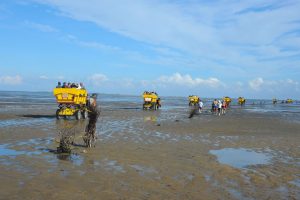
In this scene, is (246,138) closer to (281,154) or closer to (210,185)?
(281,154)

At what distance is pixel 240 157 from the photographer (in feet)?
41.6

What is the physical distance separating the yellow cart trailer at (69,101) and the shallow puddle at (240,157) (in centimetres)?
1244

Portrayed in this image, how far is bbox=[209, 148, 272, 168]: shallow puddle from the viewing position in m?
11.5

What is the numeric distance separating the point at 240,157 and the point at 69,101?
14.2 m

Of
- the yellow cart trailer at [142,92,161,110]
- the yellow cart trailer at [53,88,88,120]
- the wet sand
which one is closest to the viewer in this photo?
the wet sand

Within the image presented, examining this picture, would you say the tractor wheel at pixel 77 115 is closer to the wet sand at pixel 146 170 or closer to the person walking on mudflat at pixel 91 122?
the wet sand at pixel 146 170

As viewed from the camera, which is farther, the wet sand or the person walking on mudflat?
the person walking on mudflat

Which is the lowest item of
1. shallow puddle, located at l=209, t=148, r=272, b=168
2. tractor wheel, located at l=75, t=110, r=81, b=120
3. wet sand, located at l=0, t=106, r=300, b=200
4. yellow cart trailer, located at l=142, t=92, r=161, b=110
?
shallow puddle, located at l=209, t=148, r=272, b=168

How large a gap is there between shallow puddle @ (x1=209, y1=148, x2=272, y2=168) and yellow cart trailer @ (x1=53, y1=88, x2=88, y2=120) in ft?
40.8

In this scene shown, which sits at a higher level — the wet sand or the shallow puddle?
the wet sand

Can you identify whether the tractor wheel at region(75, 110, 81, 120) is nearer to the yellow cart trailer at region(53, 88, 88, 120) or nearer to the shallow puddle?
the yellow cart trailer at region(53, 88, 88, 120)

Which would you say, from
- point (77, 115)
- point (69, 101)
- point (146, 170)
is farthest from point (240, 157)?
point (69, 101)

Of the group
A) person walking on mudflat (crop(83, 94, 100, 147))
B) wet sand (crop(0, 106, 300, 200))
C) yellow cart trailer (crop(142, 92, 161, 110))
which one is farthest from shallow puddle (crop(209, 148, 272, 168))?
yellow cart trailer (crop(142, 92, 161, 110))

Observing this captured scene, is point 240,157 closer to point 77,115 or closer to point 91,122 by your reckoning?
point 91,122
